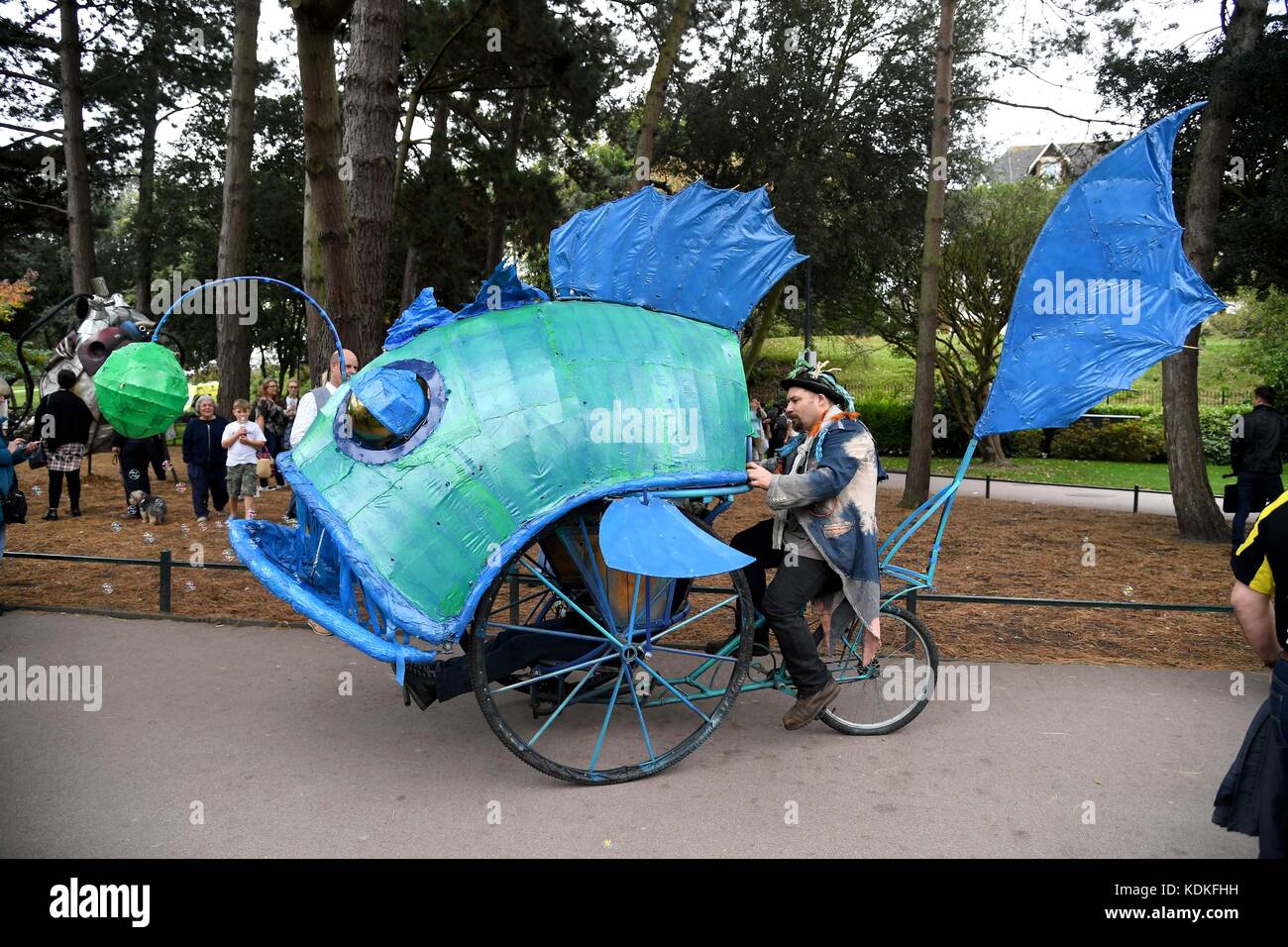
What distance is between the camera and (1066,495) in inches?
675

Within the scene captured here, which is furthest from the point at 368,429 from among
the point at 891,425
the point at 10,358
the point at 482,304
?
the point at 10,358

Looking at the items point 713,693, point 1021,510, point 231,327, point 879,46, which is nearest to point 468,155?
point 231,327

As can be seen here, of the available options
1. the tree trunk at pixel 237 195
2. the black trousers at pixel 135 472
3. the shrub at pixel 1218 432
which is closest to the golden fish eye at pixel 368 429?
the black trousers at pixel 135 472

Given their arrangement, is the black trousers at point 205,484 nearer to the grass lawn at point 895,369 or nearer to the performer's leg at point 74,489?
the performer's leg at point 74,489

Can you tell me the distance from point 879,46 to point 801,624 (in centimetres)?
1725

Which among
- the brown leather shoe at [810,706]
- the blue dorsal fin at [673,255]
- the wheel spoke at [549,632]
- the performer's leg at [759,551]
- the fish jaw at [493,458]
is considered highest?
the blue dorsal fin at [673,255]

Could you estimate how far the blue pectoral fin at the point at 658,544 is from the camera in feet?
12.3

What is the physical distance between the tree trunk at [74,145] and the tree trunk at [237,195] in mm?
4312

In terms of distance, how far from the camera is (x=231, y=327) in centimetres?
1476

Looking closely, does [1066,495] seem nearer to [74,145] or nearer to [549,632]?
[549,632]

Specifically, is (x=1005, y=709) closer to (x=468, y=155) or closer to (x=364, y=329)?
(x=364, y=329)

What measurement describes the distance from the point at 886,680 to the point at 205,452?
28.5 ft

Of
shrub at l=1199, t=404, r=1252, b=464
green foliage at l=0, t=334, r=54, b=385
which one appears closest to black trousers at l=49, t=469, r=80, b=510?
green foliage at l=0, t=334, r=54, b=385

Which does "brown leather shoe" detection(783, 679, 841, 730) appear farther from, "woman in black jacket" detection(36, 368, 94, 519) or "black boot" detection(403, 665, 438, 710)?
"woman in black jacket" detection(36, 368, 94, 519)
